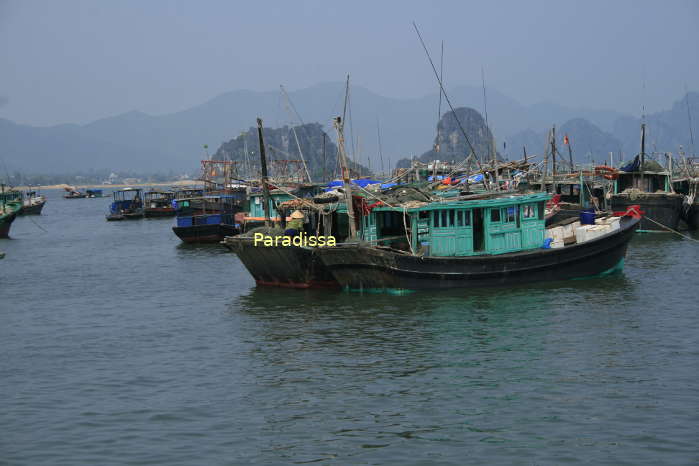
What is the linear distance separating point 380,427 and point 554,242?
595 inches

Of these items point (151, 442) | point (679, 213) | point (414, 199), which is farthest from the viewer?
point (679, 213)

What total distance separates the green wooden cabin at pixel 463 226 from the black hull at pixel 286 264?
2.19 metres

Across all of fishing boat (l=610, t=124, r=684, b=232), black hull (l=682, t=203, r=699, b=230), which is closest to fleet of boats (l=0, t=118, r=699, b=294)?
fishing boat (l=610, t=124, r=684, b=232)

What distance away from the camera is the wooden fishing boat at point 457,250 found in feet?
79.3

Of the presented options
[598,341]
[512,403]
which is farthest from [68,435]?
[598,341]

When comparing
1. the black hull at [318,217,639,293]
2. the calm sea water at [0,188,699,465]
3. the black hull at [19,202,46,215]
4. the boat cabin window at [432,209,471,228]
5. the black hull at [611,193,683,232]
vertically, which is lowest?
the calm sea water at [0,188,699,465]

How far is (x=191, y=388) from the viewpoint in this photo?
627 inches

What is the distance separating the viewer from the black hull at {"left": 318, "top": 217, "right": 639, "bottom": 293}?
24.0 meters

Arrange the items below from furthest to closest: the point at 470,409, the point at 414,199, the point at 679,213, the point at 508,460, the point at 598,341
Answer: the point at 679,213 → the point at 414,199 → the point at 598,341 → the point at 470,409 → the point at 508,460

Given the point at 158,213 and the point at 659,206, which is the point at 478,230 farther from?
the point at 158,213

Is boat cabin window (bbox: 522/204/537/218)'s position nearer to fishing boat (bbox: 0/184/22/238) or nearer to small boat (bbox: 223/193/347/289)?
small boat (bbox: 223/193/347/289)

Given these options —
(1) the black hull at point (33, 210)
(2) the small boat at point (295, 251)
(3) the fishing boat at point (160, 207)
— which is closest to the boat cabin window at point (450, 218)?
(2) the small boat at point (295, 251)

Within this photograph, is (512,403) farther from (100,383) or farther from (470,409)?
(100,383)

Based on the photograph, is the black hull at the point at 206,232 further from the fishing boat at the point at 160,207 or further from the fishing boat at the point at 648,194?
the fishing boat at the point at 160,207
